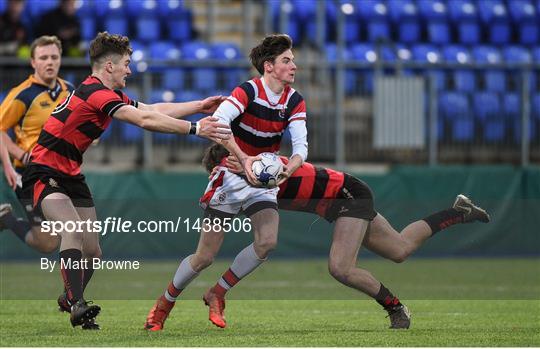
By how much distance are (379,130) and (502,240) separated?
3733mm

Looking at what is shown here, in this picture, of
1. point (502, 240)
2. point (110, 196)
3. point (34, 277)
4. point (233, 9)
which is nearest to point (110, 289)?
point (34, 277)

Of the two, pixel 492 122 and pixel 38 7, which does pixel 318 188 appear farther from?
pixel 38 7

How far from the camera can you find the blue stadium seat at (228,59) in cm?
1761

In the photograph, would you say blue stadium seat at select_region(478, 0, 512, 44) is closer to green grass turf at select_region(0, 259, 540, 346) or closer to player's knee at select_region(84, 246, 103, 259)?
green grass turf at select_region(0, 259, 540, 346)

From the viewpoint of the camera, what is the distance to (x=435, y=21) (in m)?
21.6

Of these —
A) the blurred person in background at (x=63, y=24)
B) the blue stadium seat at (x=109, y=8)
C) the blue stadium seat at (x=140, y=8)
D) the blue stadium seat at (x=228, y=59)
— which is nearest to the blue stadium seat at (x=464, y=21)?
the blue stadium seat at (x=228, y=59)

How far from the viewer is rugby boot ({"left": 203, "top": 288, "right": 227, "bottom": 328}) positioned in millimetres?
9117

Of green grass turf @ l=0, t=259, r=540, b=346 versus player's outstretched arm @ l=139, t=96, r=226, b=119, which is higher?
player's outstretched arm @ l=139, t=96, r=226, b=119

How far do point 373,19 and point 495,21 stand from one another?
2.48 m

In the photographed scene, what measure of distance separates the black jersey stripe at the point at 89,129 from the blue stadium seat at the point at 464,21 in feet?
45.1

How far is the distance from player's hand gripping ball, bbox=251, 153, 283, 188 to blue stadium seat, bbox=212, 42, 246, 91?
8.77 meters

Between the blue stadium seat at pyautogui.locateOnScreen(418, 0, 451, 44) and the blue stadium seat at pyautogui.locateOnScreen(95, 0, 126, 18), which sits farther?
the blue stadium seat at pyautogui.locateOnScreen(418, 0, 451, 44)

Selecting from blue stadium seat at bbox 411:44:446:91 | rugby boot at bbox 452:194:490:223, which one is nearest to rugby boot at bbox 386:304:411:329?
rugby boot at bbox 452:194:490:223

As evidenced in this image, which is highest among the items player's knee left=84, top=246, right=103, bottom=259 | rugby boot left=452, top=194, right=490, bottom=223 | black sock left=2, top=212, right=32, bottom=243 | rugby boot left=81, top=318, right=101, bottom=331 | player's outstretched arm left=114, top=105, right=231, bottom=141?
player's outstretched arm left=114, top=105, right=231, bottom=141
